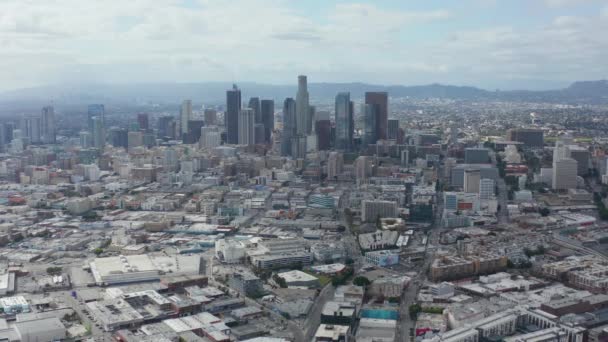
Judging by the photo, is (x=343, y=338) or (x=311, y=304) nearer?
(x=343, y=338)

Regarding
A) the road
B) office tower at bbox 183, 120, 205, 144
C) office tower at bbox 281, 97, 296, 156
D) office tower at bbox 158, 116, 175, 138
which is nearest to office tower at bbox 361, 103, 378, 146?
office tower at bbox 281, 97, 296, 156

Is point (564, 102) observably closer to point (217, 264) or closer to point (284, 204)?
point (284, 204)

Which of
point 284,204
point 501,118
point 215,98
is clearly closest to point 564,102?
point 501,118

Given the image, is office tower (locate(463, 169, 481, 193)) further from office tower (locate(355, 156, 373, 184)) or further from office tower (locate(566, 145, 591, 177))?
office tower (locate(566, 145, 591, 177))

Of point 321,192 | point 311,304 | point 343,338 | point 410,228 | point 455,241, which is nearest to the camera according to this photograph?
point 343,338

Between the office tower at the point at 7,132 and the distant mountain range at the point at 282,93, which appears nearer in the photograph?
the office tower at the point at 7,132

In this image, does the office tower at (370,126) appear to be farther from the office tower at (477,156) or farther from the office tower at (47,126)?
the office tower at (47,126)

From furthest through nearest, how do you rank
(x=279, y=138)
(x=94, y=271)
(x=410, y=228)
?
(x=279, y=138) < (x=410, y=228) < (x=94, y=271)

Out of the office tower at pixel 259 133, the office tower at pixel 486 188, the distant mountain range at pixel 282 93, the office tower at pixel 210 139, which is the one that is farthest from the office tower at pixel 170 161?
the distant mountain range at pixel 282 93
